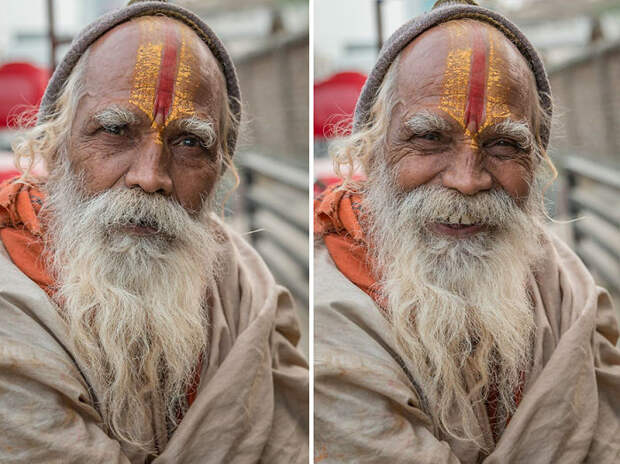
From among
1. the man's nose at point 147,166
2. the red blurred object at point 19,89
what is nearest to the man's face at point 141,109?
the man's nose at point 147,166

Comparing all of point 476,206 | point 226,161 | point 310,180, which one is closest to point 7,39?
point 226,161

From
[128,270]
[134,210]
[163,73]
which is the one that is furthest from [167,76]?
[128,270]

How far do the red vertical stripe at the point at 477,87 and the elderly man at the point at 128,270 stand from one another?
42cm

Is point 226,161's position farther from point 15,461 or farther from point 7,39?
point 15,461

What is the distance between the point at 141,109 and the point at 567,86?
2.44 ft

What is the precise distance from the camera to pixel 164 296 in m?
1.10

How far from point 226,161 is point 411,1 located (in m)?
0.44

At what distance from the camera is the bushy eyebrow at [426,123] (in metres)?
1.05

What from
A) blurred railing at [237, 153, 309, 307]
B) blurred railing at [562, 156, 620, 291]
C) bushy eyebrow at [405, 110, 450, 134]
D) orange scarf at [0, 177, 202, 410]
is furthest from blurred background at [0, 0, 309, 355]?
blurred railing at [562, 156, 620, 291]

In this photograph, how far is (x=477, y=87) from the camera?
104cm

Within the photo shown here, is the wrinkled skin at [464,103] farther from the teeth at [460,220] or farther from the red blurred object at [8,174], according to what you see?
the red blurred object at [8,174]

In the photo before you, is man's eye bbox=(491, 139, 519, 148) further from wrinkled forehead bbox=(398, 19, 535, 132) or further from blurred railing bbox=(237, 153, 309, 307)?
blurred railing bbox=(237, 153, 309, 307)

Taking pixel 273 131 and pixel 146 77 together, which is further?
pixel 273 131

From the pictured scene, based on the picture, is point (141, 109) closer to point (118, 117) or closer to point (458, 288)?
point (118, 117)
